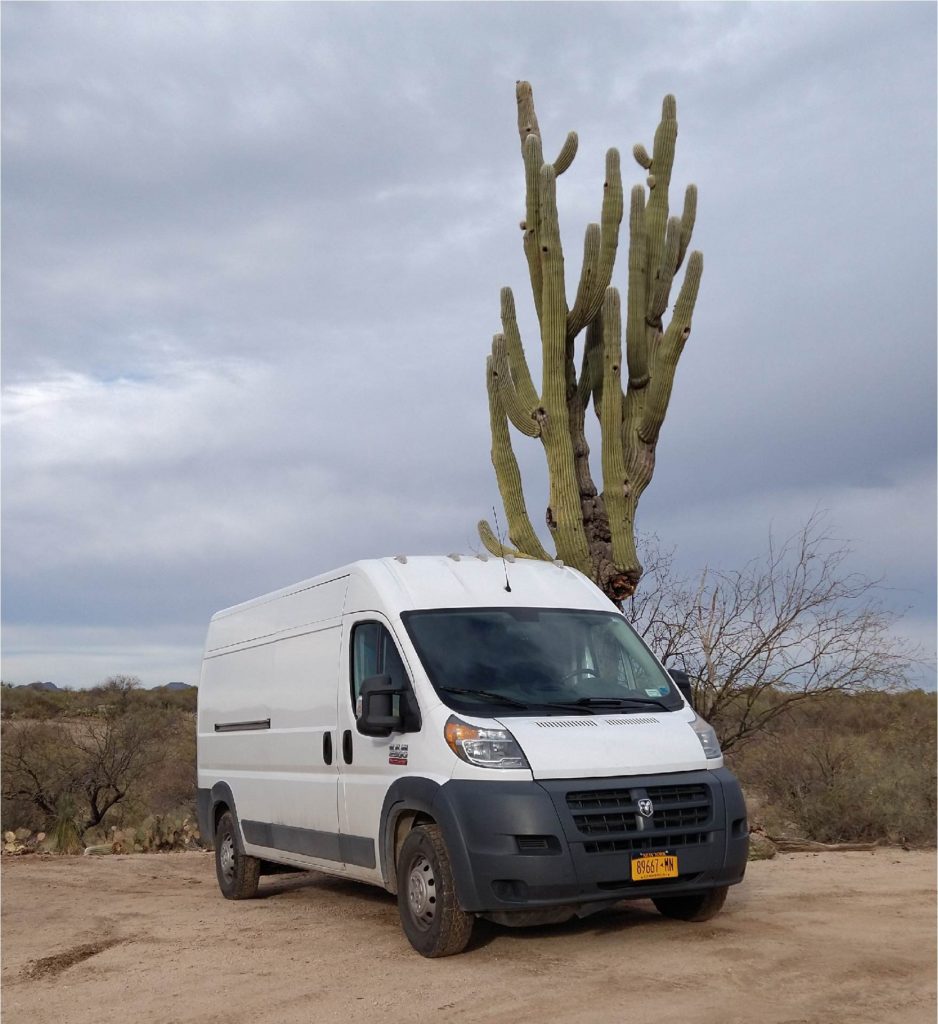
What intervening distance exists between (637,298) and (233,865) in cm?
842

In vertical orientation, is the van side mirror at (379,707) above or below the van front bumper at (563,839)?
above

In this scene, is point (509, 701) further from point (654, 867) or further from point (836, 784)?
point (836, 784)

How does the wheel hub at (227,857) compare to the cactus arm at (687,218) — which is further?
the cactus arm at (687,218)

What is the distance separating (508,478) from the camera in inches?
592

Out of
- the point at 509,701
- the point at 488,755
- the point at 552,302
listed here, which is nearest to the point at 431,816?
the point at 488,755

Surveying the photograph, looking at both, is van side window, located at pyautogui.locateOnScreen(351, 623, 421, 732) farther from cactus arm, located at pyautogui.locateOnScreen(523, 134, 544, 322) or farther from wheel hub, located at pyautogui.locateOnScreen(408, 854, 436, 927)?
cactus arm, located at pyautogui.locateOnScreen(523, 134, 544, 322)

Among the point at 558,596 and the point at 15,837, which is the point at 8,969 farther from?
→ the point at 15,837

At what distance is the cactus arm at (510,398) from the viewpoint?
1506 centimetres

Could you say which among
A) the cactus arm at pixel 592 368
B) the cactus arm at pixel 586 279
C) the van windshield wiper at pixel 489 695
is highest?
the cactus arm at pixel 586 279

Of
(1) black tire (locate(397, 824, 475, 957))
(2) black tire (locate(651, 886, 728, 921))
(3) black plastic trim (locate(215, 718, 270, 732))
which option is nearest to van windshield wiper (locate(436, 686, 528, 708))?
(1) black tire (locate(397, 824, 475, 957))

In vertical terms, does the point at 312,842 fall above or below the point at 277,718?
below

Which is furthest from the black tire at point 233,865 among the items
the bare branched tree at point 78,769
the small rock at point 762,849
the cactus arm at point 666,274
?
the bare branched tree at point 78,769

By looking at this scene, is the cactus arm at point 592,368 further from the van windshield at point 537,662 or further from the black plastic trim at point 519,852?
the black plastic trim at point 519,852

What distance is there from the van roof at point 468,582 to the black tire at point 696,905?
83.6 inches
